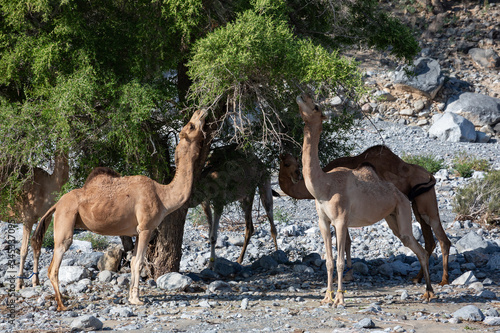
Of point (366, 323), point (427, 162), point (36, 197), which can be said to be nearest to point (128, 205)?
point (36, 197)

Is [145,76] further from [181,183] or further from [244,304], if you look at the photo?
[244,304]

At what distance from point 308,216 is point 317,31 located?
788 centimetres

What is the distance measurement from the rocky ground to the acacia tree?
140cm

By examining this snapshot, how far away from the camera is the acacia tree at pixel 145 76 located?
28.0 feet

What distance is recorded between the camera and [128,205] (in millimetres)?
8680

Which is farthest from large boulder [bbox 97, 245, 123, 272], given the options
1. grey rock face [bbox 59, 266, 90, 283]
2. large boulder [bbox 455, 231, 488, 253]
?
large boulder [bbox 455, 231, 488, 253]

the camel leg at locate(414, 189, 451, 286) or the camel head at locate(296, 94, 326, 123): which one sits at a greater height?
the camel head at locate(296, 94, 326, 123)

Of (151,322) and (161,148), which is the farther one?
(161,148)

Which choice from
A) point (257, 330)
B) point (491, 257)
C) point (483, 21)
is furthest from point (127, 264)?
point (483, 21)

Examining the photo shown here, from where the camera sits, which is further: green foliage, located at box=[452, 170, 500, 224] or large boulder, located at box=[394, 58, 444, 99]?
large boulder, located at box=[394, 58, 444, 99]

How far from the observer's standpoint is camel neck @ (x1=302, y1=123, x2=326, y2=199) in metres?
8.68

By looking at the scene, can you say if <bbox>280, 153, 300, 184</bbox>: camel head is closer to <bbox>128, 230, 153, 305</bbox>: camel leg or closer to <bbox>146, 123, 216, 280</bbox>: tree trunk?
<bbox>146, 123, 216, 280</bbox>: tree trunk

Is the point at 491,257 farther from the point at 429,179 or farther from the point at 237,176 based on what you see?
the point at 237,176

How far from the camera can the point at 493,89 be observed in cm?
2875
